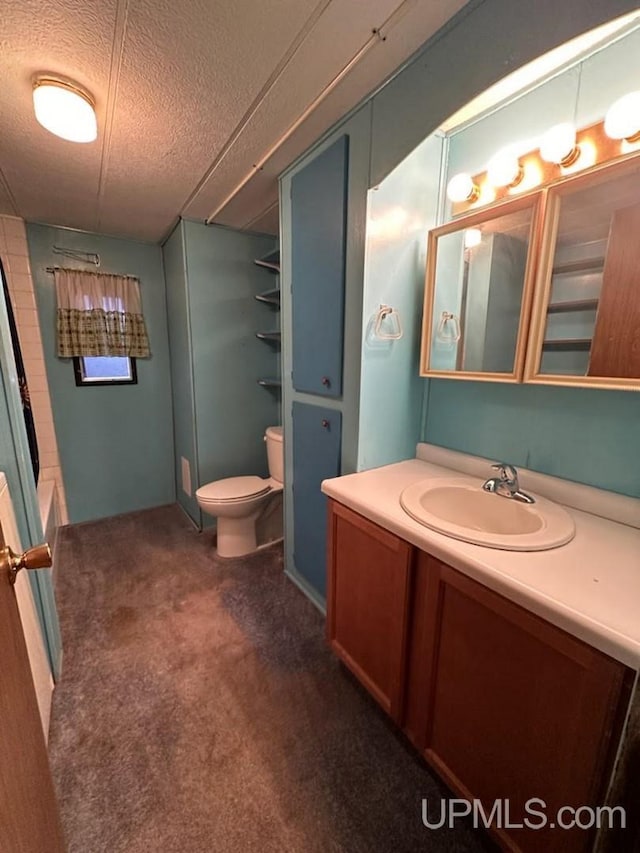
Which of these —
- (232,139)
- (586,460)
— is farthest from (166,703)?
(232,139)

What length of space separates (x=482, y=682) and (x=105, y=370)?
3048 millimetres

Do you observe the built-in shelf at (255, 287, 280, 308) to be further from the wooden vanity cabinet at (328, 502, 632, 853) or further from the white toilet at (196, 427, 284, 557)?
the wooden vanity cabinet at (328, 502, 632, 853)

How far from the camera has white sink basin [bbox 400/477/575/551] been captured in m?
0.92

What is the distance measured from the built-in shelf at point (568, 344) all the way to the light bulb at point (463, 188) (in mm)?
666

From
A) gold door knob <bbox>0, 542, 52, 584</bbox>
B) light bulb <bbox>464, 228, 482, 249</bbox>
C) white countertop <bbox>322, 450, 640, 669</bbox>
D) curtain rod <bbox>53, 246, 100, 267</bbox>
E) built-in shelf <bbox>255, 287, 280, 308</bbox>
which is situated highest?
curtain rod <bbox>53, 246, 100, 267</bbox>

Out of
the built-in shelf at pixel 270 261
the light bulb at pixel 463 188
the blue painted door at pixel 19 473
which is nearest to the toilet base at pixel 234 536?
the blue painted door at pixel 19 473

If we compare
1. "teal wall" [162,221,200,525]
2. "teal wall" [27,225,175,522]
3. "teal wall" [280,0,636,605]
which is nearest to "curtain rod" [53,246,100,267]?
"teal wall" [27,225,175,522]

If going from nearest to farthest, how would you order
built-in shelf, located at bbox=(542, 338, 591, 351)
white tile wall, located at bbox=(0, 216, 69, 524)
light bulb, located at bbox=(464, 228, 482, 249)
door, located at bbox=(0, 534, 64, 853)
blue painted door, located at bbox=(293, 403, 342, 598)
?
door, located at bbox=(0, 534, 64, 853)
built-in shelf, located at bbox=(542, 338, 591, 351)
light bulb, located at bbox=(464, 228, 482, 249)
blue painted door, located at bbox=(293, 403, 342, 598)
white tile wall, located at bbox=(0, 216, 69, 524)

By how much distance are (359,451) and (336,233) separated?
918 mm

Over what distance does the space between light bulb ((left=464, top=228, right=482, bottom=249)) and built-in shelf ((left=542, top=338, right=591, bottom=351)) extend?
0.49 metres

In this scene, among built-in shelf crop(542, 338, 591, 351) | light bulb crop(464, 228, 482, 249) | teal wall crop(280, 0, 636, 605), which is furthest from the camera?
light bulb crop(464, 228, 482, 249)

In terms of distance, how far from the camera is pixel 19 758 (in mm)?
597

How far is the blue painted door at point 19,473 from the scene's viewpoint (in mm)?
1204

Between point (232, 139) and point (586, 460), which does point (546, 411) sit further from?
point (232, 139)
